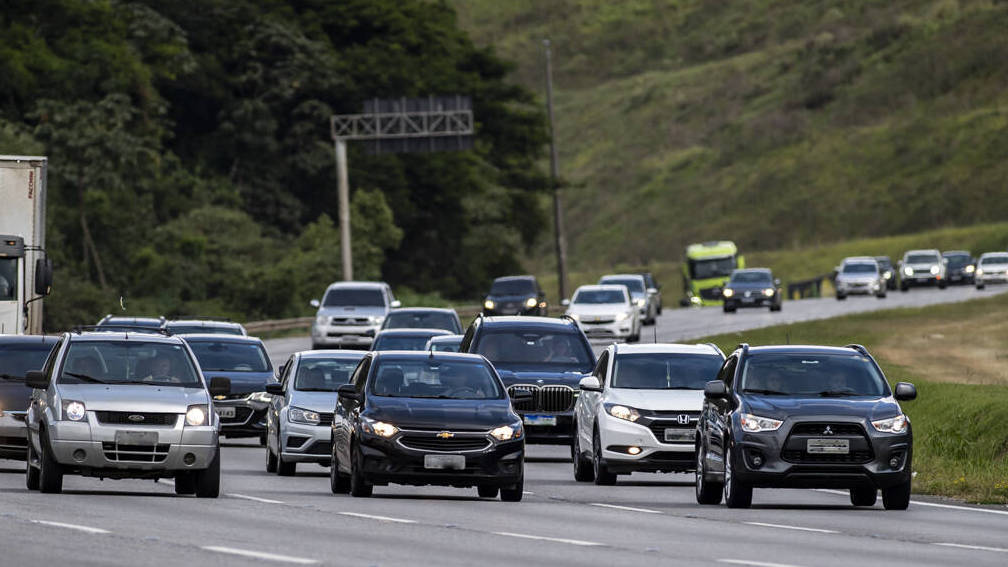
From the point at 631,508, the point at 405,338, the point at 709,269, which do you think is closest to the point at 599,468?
the point at 631,508

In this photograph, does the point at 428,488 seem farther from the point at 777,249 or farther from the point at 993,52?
the point at 993,52

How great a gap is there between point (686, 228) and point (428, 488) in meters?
114

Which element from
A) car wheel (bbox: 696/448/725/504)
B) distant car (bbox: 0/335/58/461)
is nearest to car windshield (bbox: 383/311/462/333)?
distant car (bbox: 0/335/58/461)

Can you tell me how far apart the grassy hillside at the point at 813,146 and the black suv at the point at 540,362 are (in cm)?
8555

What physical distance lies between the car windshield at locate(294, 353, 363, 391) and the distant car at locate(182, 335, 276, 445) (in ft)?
8.19

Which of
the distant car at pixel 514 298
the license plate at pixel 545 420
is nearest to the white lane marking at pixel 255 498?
the license plate at pixel 545 420

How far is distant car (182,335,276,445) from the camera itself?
102 ft

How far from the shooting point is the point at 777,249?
12825cm

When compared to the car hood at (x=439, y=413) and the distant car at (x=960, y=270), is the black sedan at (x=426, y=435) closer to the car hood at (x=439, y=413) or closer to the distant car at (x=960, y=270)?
the car hood at (x=439, y=413)

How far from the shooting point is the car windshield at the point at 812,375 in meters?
21.7

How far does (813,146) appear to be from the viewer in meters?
141

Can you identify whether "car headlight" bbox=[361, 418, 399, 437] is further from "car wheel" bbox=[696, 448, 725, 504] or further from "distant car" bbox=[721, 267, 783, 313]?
"distant car" bbox=[721, 267, 783, 313]

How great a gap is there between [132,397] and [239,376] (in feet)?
36.7

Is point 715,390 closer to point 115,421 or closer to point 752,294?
point 115,421
